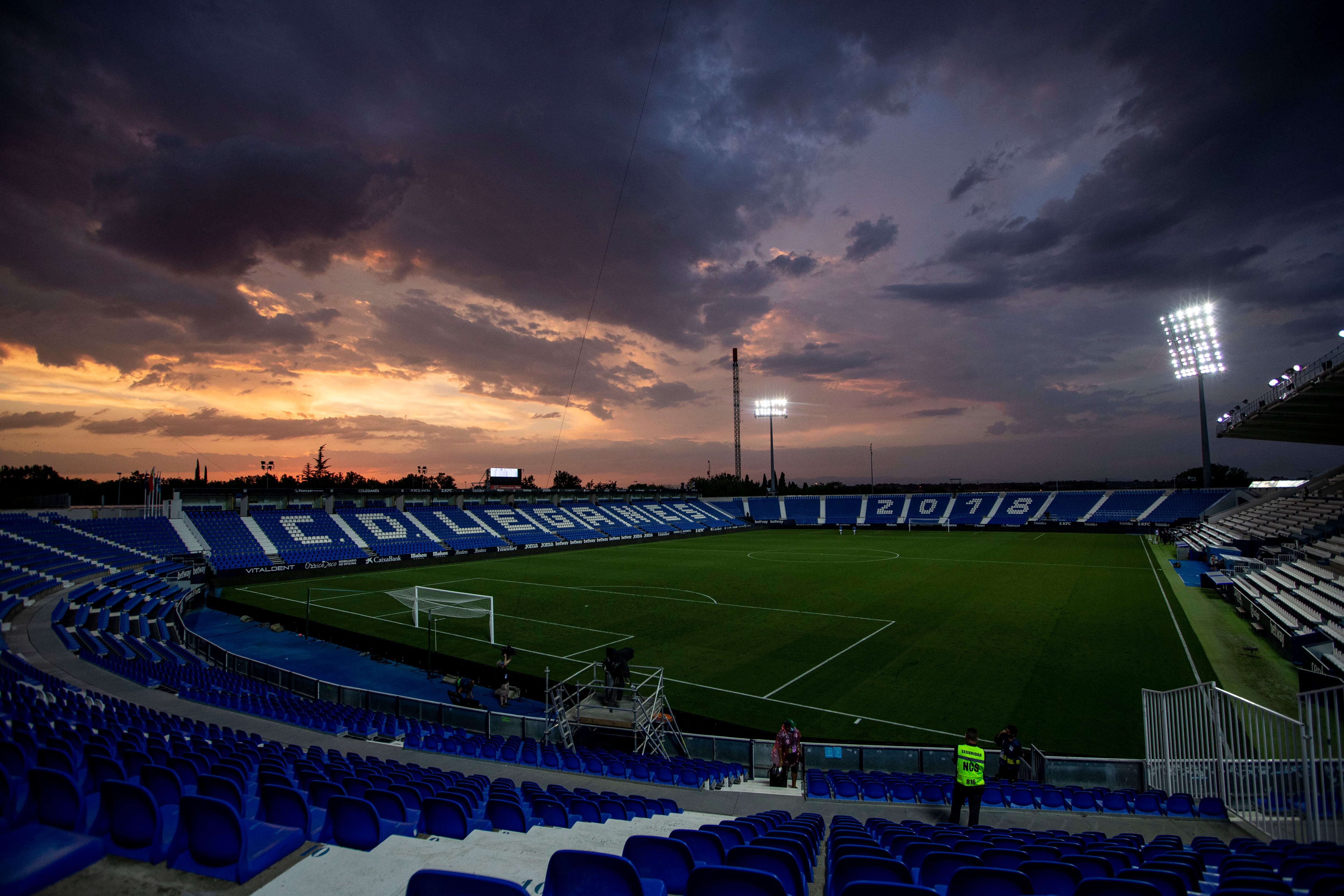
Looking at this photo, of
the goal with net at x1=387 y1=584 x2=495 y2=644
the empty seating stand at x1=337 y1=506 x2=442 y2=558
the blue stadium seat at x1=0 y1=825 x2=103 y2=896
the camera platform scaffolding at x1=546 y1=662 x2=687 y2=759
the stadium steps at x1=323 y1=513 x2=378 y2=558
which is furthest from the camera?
the empty seating stand at x1=337 y1=506 x2=442 y2=558

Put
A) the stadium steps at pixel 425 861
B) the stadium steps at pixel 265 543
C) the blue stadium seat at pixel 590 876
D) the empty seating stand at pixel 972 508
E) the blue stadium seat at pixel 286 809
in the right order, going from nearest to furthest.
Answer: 1. the blue stadium seat at pixel 590 876
2. the stadium steps at pixel 425 861
3. the blue stadium seat at pixel 286 809
4. the stadium steps at pixel 265 543
5. the empty seating stand at pixel 972 508

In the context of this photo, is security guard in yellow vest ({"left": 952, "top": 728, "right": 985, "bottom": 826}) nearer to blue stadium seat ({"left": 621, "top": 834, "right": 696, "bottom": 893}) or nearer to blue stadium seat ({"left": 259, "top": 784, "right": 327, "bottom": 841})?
blue stadium seat ({"left": 621, "top": 834, "right": 696, "bottom": 893})

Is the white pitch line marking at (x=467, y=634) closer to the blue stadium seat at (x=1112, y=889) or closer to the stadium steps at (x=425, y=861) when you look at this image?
the stadium steps at (x=425, y=861)

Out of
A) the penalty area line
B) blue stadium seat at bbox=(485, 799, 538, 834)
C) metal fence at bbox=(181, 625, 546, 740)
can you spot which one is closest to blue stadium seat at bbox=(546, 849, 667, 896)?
blue stadium seat at bbox=(485, 799, 538, 834)

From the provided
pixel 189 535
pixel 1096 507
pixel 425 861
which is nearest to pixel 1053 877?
pixel 425 861

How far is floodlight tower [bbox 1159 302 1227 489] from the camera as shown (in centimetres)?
4262

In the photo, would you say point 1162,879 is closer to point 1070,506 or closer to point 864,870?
point 864,870

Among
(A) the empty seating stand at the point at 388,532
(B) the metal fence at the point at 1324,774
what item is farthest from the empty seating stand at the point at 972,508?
(B) the metal fence at the point at 1324,774

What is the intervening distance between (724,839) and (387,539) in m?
50.8

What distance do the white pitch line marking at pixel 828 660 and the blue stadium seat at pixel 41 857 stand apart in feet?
53.8

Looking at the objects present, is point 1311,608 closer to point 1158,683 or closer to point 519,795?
point 1158,683

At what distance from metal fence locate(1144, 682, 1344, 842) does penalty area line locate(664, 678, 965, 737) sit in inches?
172

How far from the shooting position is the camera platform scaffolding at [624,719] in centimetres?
1374

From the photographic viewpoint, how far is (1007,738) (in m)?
10.8
